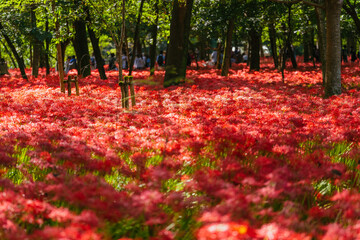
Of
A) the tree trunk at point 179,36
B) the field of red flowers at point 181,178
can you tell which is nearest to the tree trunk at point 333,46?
the field of red flowers at point 181,178

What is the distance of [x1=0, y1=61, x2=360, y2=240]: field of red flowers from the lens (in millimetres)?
2336

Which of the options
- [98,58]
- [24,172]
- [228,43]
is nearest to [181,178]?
[24,172]

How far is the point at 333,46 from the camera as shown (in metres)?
9.79

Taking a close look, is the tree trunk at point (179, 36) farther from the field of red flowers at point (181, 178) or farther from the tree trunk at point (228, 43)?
the field of red flowers at point (181, 178)

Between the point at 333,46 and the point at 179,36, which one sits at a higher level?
the point at 179,36

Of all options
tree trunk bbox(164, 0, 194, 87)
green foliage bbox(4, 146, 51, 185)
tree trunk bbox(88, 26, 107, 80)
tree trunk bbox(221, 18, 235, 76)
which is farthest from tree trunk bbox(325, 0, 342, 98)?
tree trunk bbox(88, 26, 107, 80)

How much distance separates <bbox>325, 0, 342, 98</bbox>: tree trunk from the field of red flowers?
2769mm

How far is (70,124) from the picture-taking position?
6625 mm

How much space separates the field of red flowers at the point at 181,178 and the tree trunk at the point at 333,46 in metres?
2.77

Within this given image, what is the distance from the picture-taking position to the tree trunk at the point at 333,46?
955cm

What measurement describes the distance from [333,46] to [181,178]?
26.9 ft

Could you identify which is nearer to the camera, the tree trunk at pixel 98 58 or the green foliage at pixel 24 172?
the green foliage at pixel 24 172

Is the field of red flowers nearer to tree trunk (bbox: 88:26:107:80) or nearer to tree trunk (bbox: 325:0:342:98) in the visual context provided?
tree trunk (bbox: 325:0:342:98)

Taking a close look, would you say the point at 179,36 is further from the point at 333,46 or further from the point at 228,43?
the point at 333,46
